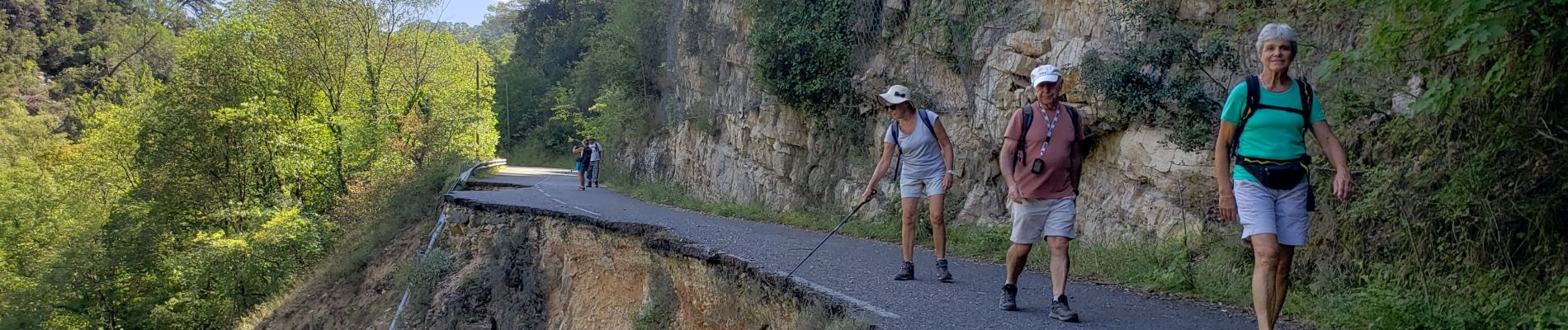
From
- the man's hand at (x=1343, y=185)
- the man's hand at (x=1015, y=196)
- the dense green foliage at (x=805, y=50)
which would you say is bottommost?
the man's hand at (x=1015, y=196)

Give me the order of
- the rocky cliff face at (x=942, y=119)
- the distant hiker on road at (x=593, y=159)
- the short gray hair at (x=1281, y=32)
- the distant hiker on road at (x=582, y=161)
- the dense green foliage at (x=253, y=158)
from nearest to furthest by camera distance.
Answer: the short gray hair at (x=1281, y=32) < the rocky cliff face at (x=942, y=119) < the distant hiker on road at (x=582, y=161) < the distant hiker on road at (x=593, y=159) < the dense green foliage at (x=253, y=158)

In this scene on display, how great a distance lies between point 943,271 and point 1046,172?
205 centimetres

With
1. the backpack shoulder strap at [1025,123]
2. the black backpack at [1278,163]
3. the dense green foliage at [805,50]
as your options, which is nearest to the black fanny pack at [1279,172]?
the black backpack at [1278,163]

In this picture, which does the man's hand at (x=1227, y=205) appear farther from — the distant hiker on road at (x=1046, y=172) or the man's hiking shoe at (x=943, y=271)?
the man's hiking shoe at (x=943, y=271)

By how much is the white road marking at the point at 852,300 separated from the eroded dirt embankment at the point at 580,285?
0.48ft

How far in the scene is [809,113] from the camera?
16.4 m

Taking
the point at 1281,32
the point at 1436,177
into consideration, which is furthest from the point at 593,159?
the point at 1281,32

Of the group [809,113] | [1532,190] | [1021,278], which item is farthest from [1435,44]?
[809,113]

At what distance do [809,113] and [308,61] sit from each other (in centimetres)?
2138

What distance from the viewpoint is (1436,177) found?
5.93m

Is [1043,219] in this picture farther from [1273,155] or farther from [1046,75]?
[1273,155]

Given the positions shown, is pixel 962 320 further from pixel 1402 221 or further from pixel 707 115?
pixel 707 115

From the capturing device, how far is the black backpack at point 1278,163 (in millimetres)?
4531

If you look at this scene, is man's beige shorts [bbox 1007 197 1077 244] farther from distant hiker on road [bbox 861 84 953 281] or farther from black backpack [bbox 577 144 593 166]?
black backpack [bbox 577 144 593 166]
